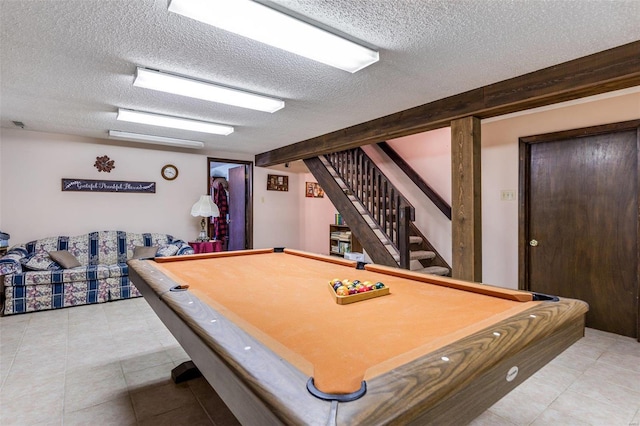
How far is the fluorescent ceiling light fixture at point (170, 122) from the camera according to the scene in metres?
3.53

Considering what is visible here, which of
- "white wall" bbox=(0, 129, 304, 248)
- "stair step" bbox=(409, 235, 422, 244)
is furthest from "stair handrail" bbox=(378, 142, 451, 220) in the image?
"white wall" bbox=(0, 129, 304, 248)

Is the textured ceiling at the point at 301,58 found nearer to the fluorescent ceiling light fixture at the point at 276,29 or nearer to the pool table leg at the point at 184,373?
the fluorescent ceiling light fixture at the point at 276,29

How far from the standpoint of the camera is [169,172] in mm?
5590

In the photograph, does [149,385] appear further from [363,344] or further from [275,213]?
[275,213]

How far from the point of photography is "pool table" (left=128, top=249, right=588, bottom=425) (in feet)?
2.32

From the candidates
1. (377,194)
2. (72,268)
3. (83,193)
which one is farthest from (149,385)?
(83,193)

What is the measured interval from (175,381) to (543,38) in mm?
3231

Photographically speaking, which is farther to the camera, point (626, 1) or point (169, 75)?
point (169, 75)

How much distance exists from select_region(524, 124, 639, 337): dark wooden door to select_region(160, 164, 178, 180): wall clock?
16.9 feet

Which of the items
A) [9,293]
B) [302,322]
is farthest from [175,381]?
[9,293]

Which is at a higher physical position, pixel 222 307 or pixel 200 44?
pixel 200 44

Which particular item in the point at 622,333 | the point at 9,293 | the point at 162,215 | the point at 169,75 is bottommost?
the point at 622,333

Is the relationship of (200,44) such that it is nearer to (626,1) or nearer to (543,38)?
(543,38)

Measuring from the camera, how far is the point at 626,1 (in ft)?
5.41
